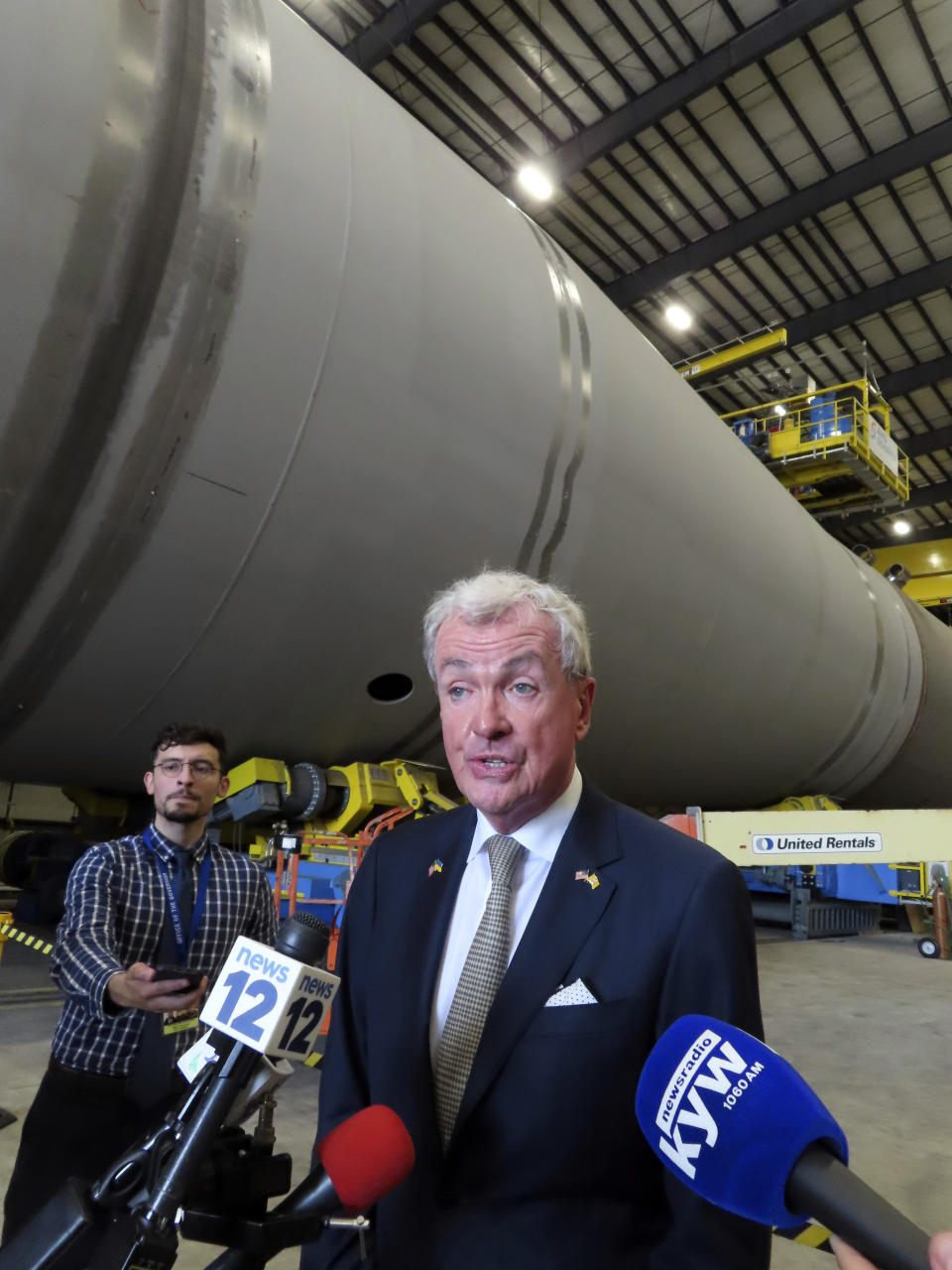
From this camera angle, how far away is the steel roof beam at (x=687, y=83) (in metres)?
8.87

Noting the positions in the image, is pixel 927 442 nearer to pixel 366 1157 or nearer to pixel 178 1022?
pixel 178 1022

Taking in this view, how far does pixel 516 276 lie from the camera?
3.89 metres

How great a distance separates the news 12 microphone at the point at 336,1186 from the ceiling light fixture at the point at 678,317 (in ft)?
47.1

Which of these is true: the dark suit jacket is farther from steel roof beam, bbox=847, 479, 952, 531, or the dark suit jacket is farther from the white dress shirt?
steel roof beam, bbox=847, 479, 952, 531

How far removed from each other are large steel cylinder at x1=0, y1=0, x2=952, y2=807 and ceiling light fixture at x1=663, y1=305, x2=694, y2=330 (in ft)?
31.9

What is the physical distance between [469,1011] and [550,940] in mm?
153

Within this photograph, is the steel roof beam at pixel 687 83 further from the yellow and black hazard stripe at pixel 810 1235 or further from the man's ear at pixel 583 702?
the yellow and black hazard stripe at pixel 810 1235

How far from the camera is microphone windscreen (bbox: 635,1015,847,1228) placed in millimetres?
694

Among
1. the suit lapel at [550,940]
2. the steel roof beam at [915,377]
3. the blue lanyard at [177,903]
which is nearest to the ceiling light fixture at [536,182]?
the steel roof beam at [915,377]

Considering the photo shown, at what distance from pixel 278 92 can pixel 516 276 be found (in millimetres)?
1240

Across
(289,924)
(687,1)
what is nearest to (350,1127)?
(289,924)

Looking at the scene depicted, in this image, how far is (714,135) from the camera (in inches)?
439

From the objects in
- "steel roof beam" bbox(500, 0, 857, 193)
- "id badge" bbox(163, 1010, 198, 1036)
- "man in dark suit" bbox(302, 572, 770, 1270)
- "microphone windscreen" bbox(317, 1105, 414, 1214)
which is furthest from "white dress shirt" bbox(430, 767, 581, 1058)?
"steel roof beam" bbox(500, 0, 857, 193)

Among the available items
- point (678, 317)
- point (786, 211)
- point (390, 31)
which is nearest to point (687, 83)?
point (786, 211)
